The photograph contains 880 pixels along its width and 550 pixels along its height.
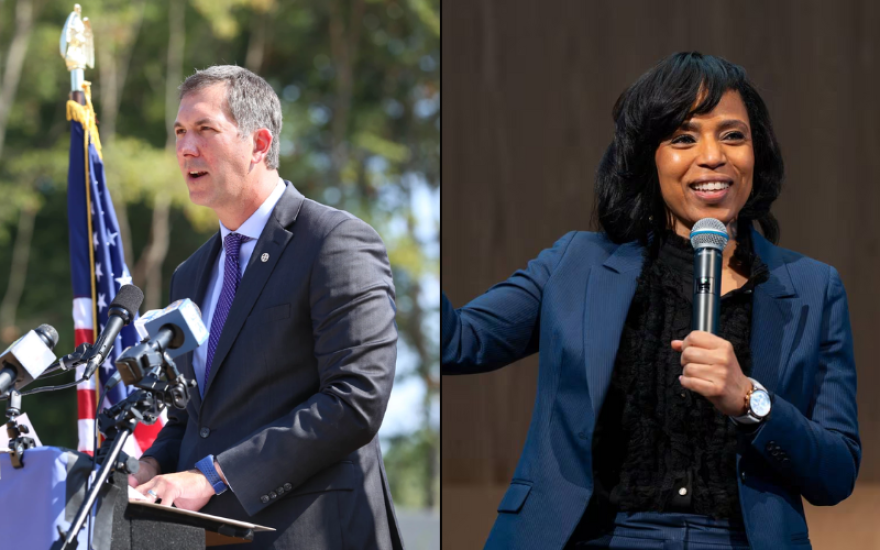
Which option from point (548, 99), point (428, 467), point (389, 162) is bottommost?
point (428, 467)

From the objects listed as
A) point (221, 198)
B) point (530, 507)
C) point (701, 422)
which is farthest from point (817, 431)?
point (221, 198)

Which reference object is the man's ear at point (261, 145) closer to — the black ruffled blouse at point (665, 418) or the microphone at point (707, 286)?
the black ruffled blouse at point (665, 418)

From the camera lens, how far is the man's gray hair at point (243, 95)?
2.71m

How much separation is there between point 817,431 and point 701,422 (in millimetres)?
212

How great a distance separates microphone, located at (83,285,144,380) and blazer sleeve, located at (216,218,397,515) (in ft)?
1.45

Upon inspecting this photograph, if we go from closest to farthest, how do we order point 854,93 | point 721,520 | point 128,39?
point 721,520 < point 854,93 < point 128,39

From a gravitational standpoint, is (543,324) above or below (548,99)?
below

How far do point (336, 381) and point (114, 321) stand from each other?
54 cm

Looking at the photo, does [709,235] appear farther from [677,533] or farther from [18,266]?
[18,266]

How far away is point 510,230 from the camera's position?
128 inches

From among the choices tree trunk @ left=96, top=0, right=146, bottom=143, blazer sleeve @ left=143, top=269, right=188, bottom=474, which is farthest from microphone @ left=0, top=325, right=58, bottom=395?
tree trunk @ left=96, top=0, right=146, bottom=143

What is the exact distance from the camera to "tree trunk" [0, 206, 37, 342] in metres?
10.7

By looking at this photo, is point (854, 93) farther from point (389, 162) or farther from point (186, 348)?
point (389, 162)

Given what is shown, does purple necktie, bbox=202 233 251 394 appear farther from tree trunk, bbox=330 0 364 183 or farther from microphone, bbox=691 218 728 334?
tree trunk, bbox=330 0 364 183
